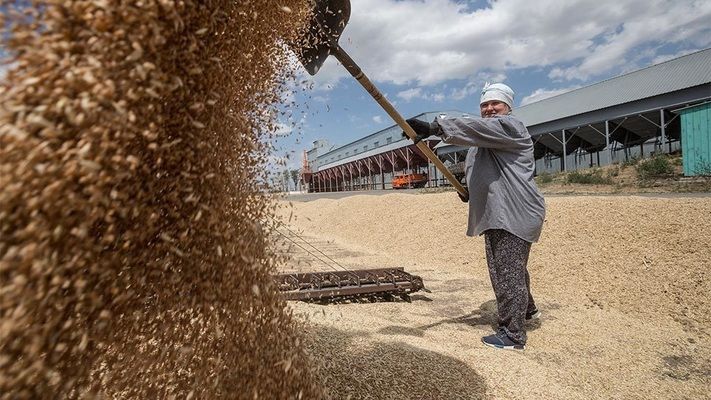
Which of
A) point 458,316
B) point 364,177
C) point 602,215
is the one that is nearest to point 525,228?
point 458,316

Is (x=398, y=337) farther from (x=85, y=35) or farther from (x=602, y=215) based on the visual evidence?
(x=602, y=215)

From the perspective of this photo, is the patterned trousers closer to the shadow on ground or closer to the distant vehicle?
the shadow on ground

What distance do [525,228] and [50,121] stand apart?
284cm

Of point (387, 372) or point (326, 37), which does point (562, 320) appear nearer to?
point (387, 372)


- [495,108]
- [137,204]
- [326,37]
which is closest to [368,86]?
[326,37]

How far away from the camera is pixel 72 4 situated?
1.00m

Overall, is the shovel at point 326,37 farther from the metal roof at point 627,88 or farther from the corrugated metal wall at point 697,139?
the metal roof at point 627,88

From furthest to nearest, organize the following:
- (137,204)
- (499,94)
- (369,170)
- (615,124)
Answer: (369,170) < (615,124) < (499,94) < (137,204)

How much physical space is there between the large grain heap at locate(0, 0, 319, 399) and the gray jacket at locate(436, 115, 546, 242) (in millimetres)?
1713

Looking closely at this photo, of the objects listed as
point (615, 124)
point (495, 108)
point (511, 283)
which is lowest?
point (511, 283)

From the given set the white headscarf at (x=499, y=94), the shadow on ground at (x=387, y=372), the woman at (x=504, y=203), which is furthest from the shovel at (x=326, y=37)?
the shadow on ground at (x=387, y=372)

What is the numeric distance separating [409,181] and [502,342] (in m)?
22.5

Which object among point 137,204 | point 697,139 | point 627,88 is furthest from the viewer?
point 627,88

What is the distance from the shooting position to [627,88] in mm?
17391
